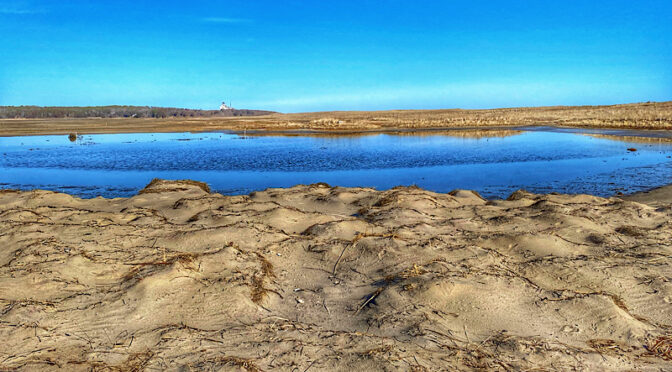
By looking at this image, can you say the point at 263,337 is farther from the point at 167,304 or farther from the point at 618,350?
the point at 618,350

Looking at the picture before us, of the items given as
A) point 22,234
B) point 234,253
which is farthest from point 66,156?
point 234,253

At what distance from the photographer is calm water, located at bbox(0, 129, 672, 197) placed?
61.0ft

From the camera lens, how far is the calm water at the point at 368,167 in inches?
731

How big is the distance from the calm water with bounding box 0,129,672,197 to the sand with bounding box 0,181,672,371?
7955 mm

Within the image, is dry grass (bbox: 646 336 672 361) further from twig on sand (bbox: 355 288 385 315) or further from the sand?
twig on sand (bbox: 355 288 385 315)

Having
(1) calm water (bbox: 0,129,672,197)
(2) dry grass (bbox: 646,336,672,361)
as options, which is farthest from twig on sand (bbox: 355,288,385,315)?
(1) calm water (bbox: 0,129,672,197)

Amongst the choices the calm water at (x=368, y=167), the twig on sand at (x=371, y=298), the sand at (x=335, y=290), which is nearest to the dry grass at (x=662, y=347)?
the sand at (x=335, y=290)

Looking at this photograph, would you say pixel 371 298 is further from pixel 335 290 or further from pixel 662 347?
pixel 662 347

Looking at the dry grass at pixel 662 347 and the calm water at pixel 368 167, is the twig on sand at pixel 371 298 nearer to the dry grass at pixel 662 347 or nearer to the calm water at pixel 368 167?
the dry grass at pixel 662 347

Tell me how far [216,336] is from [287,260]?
255cm

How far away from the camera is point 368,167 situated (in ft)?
81.0

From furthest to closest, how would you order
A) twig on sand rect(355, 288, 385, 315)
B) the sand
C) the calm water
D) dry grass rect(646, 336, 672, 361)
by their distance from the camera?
the calm water → twig on sand rect(355, 288, 385, 315) → dry grass rect(646, 336, 672, 361) → the sand

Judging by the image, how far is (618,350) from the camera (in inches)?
205

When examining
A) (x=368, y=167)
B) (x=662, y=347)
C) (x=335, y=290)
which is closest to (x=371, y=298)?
(x=335, y=290)
